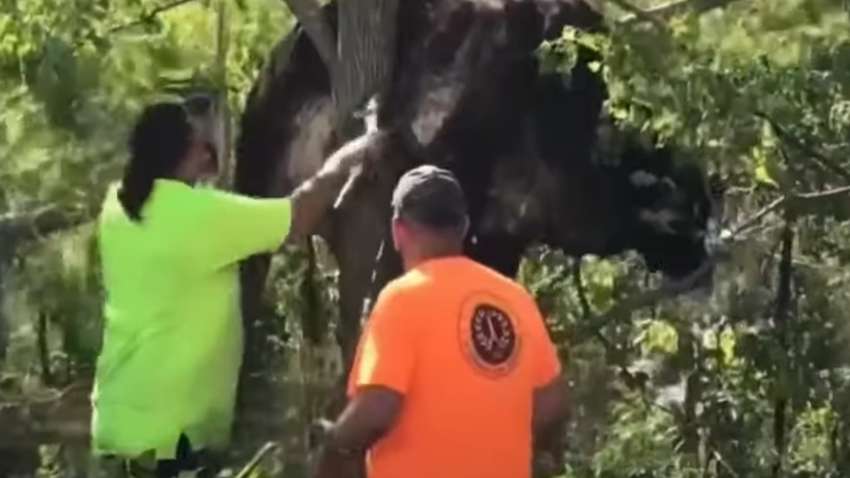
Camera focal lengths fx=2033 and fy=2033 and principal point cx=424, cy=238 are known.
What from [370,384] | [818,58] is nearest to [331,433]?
[370,384]

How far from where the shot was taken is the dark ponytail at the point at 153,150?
15.4ft

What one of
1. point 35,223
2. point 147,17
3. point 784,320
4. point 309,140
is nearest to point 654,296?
point 784,320

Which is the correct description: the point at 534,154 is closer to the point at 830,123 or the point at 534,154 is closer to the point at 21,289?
the point at 830,123

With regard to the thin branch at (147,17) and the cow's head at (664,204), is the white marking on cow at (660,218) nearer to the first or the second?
the cow's head at (664,204)

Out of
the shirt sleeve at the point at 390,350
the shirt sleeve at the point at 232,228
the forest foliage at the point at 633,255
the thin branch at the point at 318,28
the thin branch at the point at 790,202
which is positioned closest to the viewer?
the shirt sleeve at the point at 390,350

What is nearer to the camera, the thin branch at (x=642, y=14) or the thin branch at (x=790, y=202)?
the thin branch at (x=642, y=14)

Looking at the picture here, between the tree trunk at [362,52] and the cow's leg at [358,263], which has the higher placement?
the tree trunk at [362,52]

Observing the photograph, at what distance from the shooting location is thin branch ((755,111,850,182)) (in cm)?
643

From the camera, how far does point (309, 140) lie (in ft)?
21.2

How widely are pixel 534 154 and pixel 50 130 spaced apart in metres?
1.91

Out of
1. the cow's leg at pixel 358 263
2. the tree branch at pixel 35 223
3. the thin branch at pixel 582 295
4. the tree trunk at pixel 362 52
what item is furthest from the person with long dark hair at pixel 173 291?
the thin branch at pixel 582 295

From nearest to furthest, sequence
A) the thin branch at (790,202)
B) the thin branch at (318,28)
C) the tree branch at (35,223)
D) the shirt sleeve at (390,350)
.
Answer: the shirt sleeve at (390,350)
the thin branch at (318,28)
the thin branch at (790,202)
the tree branch at (35,223)

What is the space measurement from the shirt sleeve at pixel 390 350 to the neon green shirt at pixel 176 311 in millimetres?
747

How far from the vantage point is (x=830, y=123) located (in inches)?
260
